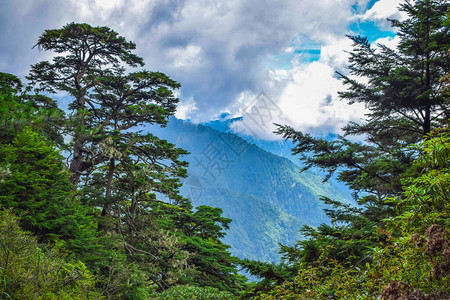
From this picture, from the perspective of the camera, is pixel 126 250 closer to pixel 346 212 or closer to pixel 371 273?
pixel 346 212

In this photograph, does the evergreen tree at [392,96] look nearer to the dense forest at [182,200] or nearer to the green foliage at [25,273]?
the dense forest at [182,200]

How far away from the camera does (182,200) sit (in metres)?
17.7

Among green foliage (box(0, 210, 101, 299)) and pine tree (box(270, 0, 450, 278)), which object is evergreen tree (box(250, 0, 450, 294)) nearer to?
pine tree (box(270, 0, 450, 278))

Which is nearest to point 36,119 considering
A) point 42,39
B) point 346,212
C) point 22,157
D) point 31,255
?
point 22,157

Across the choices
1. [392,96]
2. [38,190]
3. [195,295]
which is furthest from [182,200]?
[392,96]

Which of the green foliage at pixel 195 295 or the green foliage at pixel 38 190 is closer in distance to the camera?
the green foliage at pixel 38 190

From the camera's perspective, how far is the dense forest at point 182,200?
2.66 metres

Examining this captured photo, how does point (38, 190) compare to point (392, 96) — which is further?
point (392, 96)

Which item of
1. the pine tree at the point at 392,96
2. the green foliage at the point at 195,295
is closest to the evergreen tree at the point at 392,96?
the pine tree at the point at 392,96

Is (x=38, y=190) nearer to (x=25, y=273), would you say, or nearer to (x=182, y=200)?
(x=25, y=273)

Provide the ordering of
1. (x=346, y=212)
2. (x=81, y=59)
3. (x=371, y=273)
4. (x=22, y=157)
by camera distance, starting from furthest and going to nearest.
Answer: (x=81, y=59) < (x=346, y=212) < (x=22, y=157) < (x=371, y=273)

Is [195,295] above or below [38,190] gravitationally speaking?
below

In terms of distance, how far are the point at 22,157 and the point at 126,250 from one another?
286 inches

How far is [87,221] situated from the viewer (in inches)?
323
